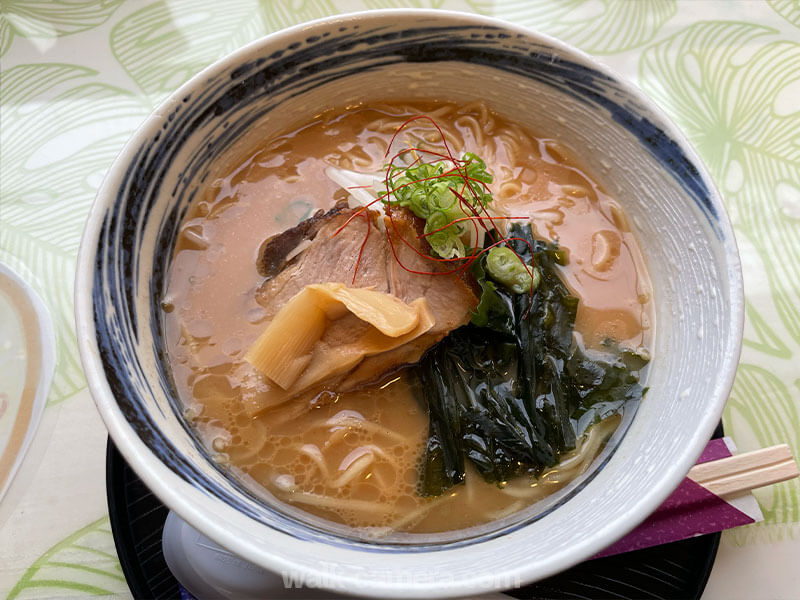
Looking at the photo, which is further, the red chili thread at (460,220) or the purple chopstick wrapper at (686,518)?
the red chili thread at (460,220)

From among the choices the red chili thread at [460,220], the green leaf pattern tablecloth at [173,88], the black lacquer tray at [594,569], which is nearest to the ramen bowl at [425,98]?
the black lacquer tray at [594,569]

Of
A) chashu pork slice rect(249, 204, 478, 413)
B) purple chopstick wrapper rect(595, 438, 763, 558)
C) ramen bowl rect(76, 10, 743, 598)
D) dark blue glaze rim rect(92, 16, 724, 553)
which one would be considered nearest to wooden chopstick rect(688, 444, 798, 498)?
purple chopstick wrapper rect(595, 438, 763, 558)

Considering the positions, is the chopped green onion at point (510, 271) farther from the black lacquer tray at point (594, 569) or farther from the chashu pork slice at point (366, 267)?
the black lacquer tray at point (594, 569)

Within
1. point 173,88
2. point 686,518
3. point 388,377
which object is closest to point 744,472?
point 686,518

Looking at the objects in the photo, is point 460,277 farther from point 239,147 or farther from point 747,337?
point 747,337

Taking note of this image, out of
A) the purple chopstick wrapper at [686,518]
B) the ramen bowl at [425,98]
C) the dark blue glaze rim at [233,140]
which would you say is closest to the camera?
the ramen bowl at [425,98]

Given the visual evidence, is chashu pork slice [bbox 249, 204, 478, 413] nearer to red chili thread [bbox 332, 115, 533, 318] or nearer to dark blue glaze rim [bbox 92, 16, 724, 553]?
red chili thread [bbox 332, 115, 533, 318]
